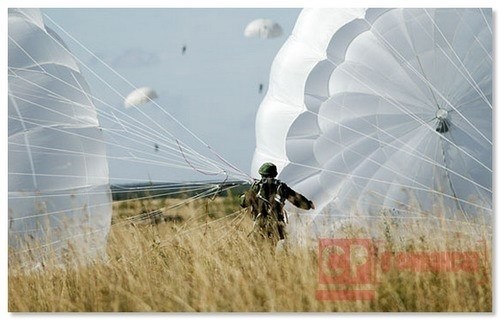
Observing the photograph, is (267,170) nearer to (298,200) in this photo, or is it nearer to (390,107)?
(298,200)

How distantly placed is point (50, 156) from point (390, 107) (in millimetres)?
2533

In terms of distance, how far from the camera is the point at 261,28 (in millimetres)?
7438

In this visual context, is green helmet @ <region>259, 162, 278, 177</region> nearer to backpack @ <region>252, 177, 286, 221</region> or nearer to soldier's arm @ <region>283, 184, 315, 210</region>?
backpack @ <region>252, 177, 286, 221</region>

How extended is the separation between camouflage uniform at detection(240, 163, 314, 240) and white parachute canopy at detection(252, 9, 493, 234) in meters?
0.38

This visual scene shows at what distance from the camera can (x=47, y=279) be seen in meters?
6.81

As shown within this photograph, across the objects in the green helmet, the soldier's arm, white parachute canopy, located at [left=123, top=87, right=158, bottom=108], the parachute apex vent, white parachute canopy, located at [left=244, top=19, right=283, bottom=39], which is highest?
white parachute canopy, located at [left=244, top=19, right=283, bottom=39]

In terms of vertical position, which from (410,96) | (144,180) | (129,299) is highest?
(410,96)

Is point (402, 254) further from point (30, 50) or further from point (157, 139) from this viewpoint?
point (30, 50)

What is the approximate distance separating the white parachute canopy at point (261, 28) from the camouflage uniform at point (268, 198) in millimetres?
904

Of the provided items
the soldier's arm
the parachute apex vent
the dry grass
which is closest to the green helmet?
the soldier's arm

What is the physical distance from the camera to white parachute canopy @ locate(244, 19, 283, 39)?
725 centimetres

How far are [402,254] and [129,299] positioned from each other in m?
1.67

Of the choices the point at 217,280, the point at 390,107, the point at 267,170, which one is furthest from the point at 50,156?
the point at 390,107
